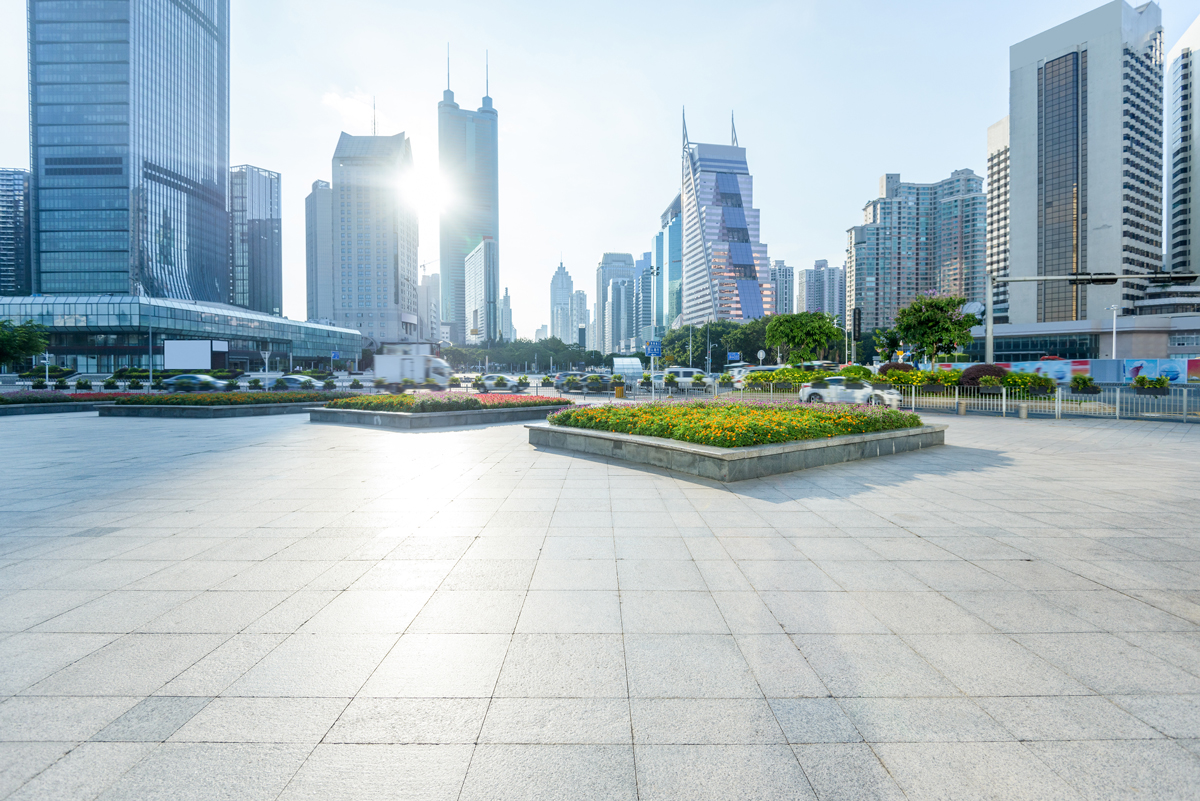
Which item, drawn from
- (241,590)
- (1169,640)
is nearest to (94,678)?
(241,590)

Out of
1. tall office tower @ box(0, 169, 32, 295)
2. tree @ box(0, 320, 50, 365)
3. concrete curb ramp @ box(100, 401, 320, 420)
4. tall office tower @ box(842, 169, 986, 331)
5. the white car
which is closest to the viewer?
concrete curb ramp @ box(100, 401, 320, 420)

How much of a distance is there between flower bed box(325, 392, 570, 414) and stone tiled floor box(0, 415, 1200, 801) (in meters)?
10.1

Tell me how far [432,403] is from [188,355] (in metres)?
46.9

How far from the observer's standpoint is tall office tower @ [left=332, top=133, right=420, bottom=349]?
153250mm

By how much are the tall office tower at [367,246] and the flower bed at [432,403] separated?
463ft

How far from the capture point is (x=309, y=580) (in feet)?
16.3

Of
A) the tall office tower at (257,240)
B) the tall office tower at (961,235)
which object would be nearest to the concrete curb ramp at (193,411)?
the tall office tower at (961,235)

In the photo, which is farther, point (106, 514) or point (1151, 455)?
point (1151, 455)

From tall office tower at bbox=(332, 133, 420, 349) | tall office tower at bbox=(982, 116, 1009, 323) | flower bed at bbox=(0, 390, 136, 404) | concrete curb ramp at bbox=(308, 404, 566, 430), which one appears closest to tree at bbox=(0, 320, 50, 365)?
flower bed at bbox=(0, 390, 136, 404)

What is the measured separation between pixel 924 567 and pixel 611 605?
3133 millimetres

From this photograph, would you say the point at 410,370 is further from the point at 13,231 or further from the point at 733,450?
the point at 13,231

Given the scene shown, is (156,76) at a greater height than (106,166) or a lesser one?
greater

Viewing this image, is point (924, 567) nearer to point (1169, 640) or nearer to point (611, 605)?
point (1169, 640)

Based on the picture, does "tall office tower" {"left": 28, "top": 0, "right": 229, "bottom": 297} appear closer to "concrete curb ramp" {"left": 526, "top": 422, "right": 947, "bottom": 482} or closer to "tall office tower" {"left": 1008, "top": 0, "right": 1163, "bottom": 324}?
"concrete curb ramp" {"left": 526, "top": 422, "right": 947, "bottom": 482}
